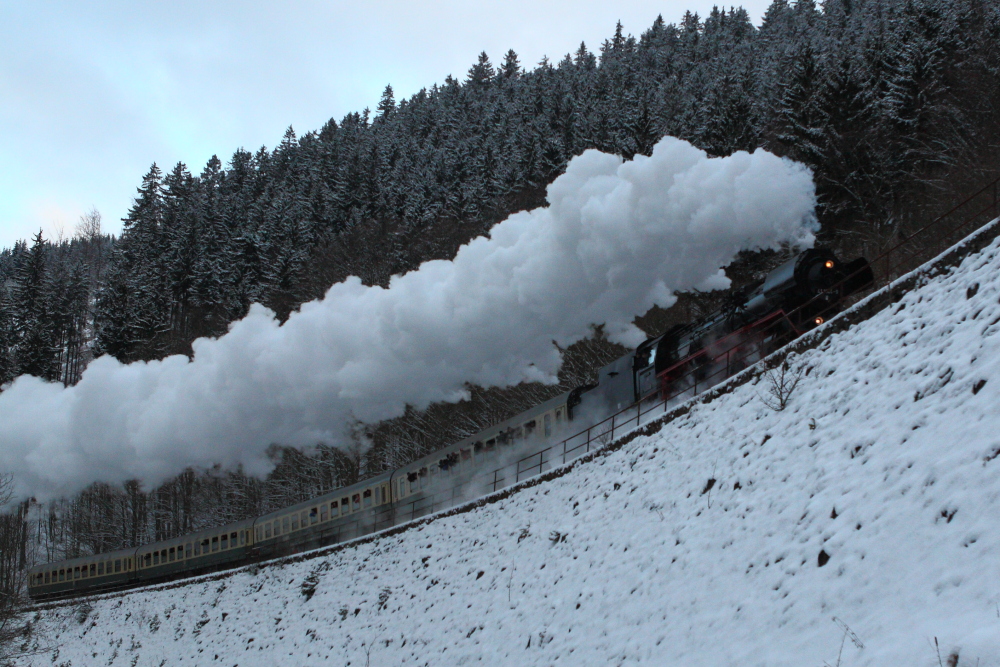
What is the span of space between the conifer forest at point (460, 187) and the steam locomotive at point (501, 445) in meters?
8.19

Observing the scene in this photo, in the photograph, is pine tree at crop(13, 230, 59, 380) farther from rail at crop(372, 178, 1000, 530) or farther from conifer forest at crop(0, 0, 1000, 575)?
rail at crop(372, 178, 1000, 530)

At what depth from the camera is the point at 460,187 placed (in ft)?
188

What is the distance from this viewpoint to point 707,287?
2250cm

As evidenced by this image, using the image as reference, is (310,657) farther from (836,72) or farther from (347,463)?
(836,72)

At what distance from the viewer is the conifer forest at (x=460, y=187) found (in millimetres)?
31703

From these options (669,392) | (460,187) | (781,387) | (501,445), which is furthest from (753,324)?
(460,187)

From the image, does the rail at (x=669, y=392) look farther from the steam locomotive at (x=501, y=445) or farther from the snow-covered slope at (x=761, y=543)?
the snow-covered slope at (x=761, y=543)

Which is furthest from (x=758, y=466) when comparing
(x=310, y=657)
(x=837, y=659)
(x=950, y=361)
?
(x=310, y=657)

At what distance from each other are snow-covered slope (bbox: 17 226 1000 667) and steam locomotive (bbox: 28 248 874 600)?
3.20 meters

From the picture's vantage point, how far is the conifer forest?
104 ft

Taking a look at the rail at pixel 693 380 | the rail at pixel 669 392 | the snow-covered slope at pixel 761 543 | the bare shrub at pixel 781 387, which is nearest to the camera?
the snow-covered slope at pixel 761 543

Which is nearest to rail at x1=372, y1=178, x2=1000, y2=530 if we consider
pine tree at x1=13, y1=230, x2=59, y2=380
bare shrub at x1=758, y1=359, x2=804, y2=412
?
bare shrub at x1=758, y1=359, x2=804, y2=412

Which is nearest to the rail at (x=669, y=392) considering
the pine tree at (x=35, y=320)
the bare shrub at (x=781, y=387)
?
the bare shrub at (x=781, y=387)

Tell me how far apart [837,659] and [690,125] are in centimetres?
3936
